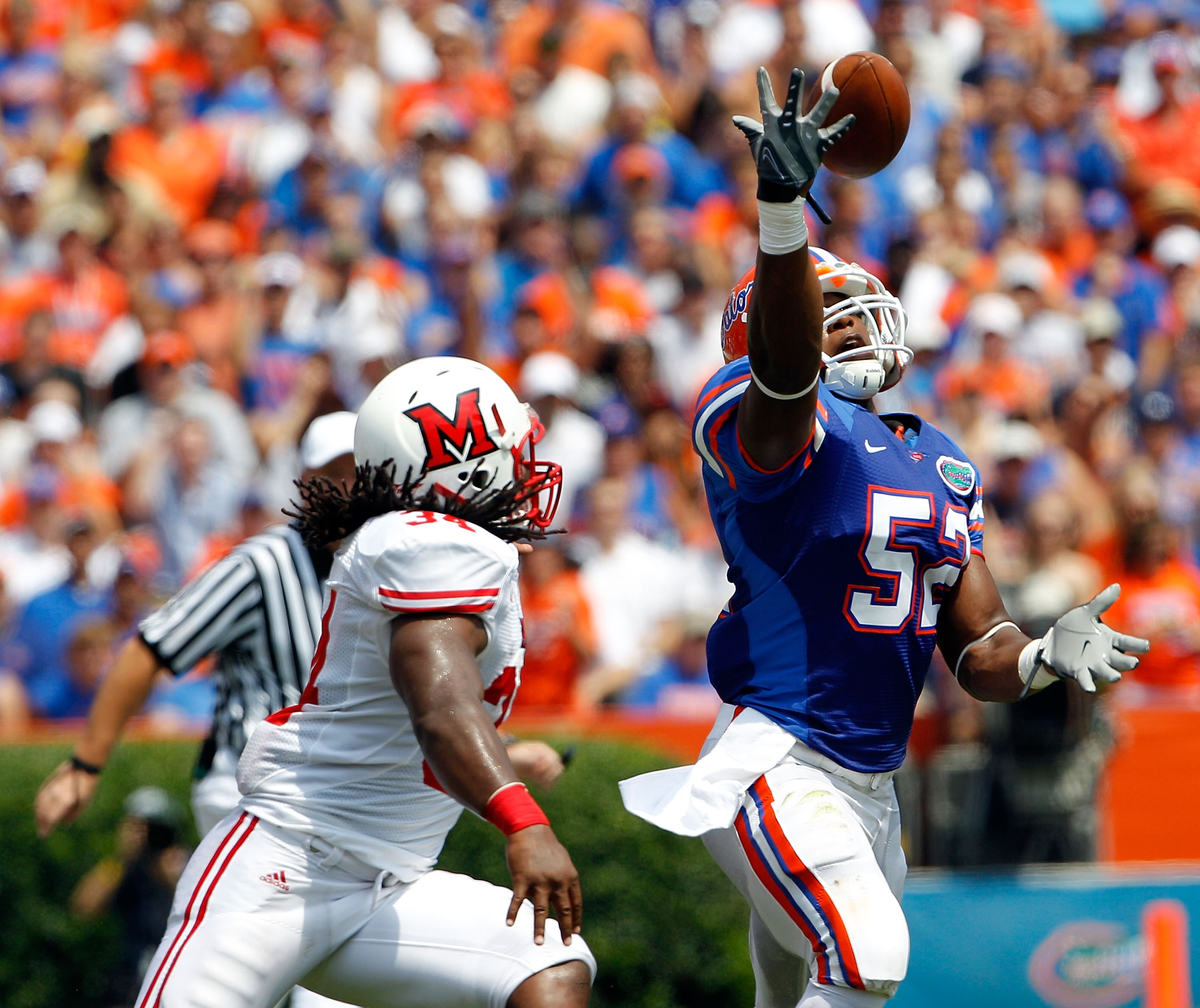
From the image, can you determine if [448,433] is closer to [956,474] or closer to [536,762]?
[536,762]

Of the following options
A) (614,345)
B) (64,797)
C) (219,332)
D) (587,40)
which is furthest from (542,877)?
(587,40)

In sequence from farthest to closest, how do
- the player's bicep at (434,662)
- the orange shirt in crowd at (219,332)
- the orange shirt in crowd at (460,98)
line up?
1. the orange shirt in crowd at (460,98)
2. the orange shirt in crowd at (219,332)
3. the player's bicep at (434,662)

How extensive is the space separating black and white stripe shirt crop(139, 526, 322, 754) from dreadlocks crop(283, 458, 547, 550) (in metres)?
1.24

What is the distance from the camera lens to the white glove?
131 inches

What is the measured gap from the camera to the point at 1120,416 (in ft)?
31.0

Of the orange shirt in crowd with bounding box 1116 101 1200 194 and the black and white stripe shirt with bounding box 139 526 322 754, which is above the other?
the orange shirt in crowd with bounding box 1116 101 1200 194

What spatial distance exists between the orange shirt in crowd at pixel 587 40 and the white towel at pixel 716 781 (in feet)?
27.6

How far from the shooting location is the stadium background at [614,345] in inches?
266

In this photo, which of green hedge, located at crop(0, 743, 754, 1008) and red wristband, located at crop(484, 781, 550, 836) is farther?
green hedge, located at crop(0, 743, 754, 1008)

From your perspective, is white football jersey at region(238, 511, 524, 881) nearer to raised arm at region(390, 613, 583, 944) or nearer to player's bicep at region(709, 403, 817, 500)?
raised arm at region(390, 613, 583, 944)

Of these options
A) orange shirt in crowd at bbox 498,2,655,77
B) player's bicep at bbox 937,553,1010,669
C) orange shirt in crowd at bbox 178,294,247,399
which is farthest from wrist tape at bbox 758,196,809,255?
orange shirt in crowd at bbox 498,2,655,77

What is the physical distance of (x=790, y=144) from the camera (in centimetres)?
305

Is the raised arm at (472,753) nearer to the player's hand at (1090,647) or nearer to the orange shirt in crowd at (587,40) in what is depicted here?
the player's hand at (1090,647)

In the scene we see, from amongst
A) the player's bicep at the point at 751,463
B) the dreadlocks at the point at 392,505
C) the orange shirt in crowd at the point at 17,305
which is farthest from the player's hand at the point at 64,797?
the orange shirt in crowd at the point at 17,305
